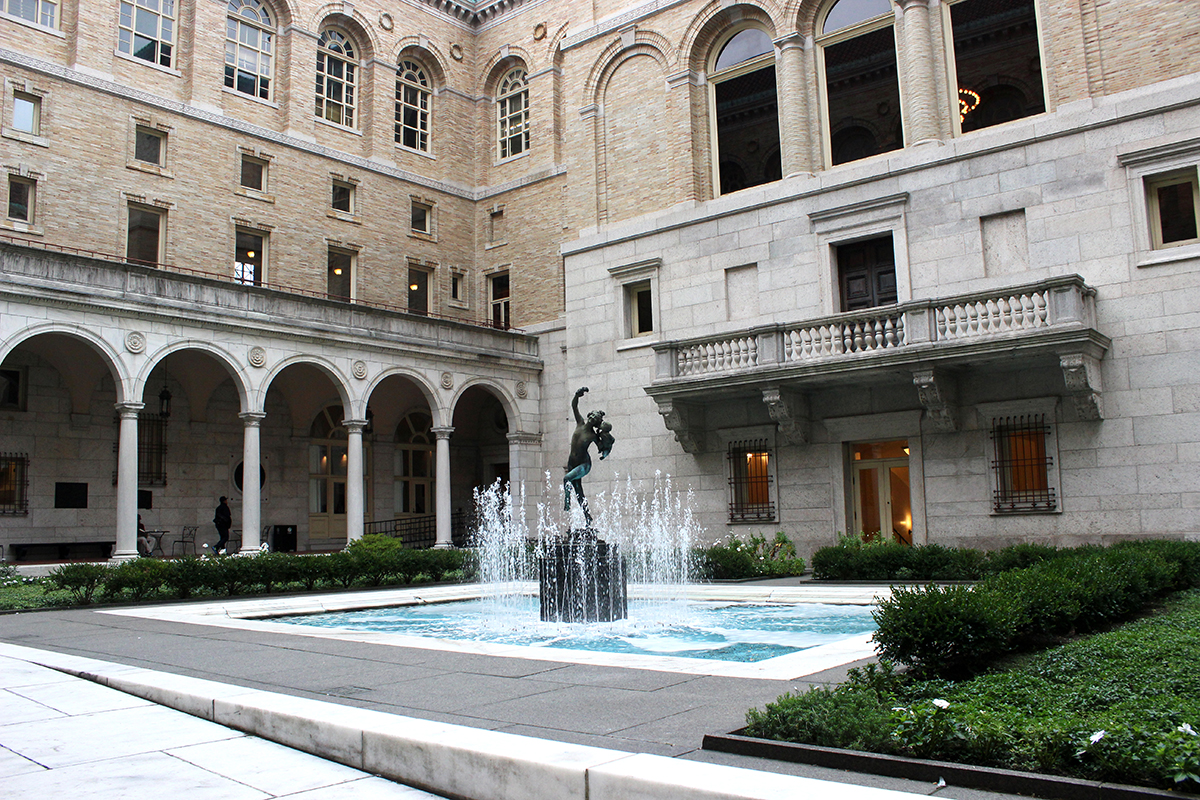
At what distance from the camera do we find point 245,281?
3181 cm

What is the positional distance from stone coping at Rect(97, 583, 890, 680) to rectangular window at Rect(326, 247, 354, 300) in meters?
17.7

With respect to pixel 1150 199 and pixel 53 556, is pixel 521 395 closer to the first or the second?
pixel 53 556

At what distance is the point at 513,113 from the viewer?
127 ft

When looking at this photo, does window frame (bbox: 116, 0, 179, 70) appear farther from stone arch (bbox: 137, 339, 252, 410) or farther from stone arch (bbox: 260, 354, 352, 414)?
stone arch (bbox: 260, 354, 352, 414)

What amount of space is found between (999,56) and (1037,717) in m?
22.1

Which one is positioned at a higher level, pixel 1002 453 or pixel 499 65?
pixel 499 65

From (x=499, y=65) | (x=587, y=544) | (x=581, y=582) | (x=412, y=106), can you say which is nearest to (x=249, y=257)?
(x=412, y=106)

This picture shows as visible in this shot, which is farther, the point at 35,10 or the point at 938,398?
the point at 35,10

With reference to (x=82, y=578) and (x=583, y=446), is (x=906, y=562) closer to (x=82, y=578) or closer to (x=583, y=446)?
(x=583, y=446)

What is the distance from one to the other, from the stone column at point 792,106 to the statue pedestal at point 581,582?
51.1 ft

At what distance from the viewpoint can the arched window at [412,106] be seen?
37.2 m

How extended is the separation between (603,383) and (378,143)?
15247 mm

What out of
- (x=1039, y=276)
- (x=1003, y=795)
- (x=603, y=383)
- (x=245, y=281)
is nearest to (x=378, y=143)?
(x=245, y=281)

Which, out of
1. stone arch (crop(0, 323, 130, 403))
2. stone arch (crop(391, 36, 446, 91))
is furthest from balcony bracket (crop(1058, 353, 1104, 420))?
A: stone arch (crop(391, 36, 446, 91))
